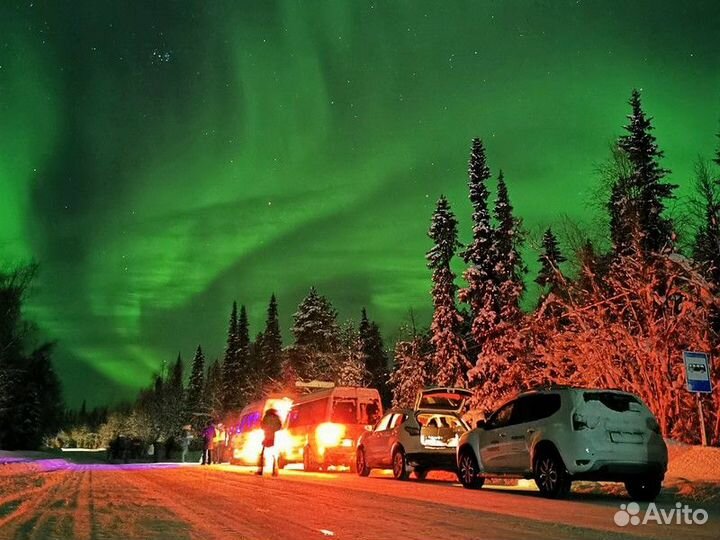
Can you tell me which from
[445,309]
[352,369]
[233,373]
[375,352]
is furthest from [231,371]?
[445,309]

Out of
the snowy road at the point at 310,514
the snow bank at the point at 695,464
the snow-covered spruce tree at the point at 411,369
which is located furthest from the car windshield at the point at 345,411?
the snow-covered spruce tree at the point at 411,369

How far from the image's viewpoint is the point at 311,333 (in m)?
74.5

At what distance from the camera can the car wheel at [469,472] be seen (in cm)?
1456

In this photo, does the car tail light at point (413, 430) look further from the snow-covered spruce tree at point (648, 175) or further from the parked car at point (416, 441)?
the snow-covered spruce tree at point (648, 175)

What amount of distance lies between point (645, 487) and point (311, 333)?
63307mm

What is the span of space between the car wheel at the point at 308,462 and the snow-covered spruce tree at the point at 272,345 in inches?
2490

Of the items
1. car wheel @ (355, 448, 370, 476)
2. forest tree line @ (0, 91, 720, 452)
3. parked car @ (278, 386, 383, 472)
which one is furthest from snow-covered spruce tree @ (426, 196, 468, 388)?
car wheel @ (355, 448, 370, 476)

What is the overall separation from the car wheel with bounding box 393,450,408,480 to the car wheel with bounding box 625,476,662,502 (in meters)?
6.26

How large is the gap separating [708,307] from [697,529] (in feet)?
40.8

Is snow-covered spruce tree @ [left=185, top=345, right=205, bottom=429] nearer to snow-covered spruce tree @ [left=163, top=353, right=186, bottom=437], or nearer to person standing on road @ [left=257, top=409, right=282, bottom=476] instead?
snow-covered spruce tree @ [left=163, top=353, right=186, bottom=437]

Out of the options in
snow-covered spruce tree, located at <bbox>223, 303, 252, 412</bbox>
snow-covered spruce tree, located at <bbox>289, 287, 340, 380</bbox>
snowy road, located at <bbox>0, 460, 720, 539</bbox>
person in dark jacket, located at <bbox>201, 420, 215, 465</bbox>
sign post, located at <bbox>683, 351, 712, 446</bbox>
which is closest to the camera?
snowy road, located at <bbox>0, 460, 720, 539</bbox>

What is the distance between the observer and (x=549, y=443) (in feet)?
40.1

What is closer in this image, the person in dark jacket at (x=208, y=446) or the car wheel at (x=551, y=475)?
the car wheel at (x=551, y=475)

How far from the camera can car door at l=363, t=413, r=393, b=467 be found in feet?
60.5
